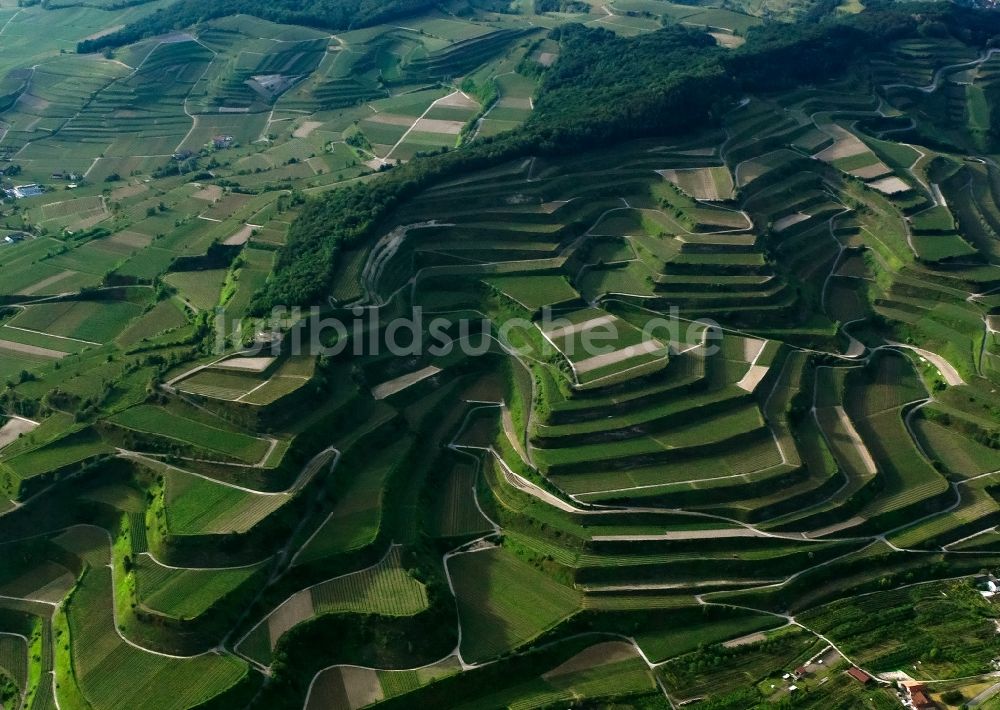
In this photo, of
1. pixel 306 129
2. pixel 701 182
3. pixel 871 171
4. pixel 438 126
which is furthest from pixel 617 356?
pixel 306 129

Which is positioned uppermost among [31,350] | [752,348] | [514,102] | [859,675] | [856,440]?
[514,102]

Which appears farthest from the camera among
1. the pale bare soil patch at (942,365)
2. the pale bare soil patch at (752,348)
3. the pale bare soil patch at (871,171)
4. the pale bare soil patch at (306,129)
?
the pale bare soil patch at (306,129)

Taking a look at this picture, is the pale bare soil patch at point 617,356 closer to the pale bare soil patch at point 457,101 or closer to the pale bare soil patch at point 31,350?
the pale bare soil patch at point 31,350

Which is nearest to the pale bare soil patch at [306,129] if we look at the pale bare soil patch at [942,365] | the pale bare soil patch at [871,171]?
the pale bare soil patch at [871,171]

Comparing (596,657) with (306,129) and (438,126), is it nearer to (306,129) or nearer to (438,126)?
(438,126)

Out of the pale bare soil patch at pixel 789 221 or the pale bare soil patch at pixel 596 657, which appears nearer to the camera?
the pale bare soil patch at pixel 596 657

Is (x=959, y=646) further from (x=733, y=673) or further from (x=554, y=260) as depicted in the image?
(x=554, y=260)

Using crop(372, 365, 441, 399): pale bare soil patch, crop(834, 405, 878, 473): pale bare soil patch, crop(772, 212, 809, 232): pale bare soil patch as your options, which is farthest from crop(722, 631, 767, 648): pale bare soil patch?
crop(772, 212, 809, 232): pale bare soil patch
